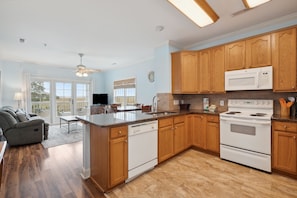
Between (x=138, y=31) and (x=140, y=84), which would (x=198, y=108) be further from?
(x=140, y=84)

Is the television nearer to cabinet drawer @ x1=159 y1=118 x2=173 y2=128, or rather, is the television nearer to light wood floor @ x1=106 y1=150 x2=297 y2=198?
cabinet drawer @ x1=159 y1=118 x2=173 y2=128

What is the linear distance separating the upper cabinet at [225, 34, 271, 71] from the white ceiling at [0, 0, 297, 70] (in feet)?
1.21

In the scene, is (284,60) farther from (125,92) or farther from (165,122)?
(125,92)

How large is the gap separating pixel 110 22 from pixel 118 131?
1.99 m

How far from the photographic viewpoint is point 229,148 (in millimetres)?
2828

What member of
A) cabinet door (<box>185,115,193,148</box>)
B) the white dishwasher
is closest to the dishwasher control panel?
the white dishwasher

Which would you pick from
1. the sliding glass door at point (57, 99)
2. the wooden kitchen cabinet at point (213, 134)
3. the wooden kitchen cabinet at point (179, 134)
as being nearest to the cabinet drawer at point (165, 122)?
the wooden kitchen cabinet at point (179, 134)

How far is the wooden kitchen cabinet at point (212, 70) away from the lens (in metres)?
3.22

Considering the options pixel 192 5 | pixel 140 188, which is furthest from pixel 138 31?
pixel 140 188

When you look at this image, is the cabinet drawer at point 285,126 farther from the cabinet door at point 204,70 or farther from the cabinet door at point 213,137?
the cabinet door at point 204,70

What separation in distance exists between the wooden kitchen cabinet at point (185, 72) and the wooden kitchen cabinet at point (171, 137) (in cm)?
77

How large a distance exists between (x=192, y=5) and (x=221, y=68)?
1.85 m

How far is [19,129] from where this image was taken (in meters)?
3.79

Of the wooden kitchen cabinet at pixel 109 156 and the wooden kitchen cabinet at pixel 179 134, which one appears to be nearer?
the wooden kitchen cabinet at pixel 109 156
